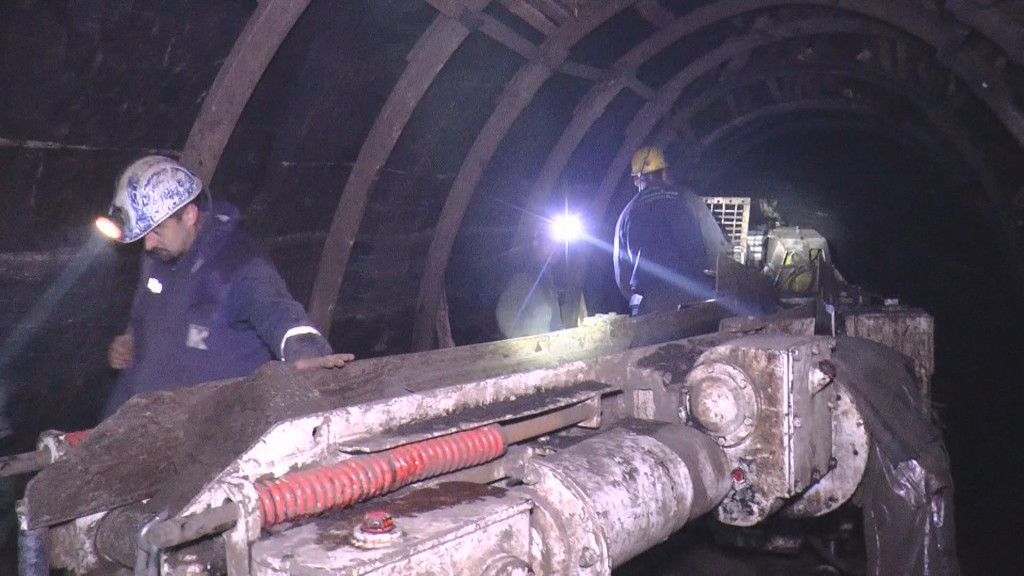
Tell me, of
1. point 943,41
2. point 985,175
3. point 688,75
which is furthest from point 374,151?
point 985,175

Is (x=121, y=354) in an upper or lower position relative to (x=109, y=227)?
lower

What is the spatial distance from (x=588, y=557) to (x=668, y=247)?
4368 mm

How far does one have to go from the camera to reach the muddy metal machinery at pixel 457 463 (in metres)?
1.79

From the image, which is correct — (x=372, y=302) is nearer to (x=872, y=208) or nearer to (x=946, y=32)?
(x=946, y=32)

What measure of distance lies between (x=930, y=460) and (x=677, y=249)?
Result: 3.15m

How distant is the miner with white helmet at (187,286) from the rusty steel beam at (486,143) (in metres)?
3.13

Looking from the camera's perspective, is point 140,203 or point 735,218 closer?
point 140,203

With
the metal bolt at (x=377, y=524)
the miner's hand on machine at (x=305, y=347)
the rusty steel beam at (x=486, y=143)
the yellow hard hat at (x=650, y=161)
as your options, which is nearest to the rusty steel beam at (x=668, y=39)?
the yellow hard hat at (x=650, y=161)

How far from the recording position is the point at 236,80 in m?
4.04

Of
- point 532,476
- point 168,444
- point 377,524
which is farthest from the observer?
point 168,444

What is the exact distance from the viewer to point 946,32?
242 inches

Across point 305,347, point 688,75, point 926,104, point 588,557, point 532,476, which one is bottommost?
point 588,557

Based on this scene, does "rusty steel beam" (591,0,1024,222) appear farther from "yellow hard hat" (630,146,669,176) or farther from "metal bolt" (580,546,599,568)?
"metal bolt" (580,546,599,568)

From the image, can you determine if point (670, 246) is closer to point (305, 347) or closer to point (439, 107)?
point (439, 107)
